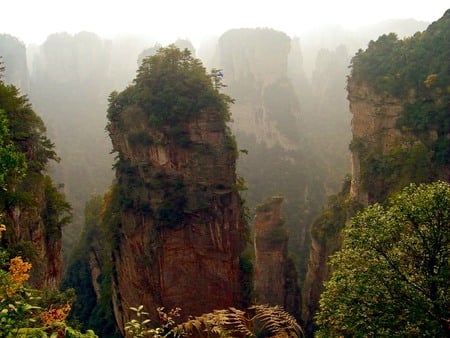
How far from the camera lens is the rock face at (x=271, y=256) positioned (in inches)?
1549

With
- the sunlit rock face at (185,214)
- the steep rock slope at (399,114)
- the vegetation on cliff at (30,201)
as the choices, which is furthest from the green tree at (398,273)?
the steep rock slope at (399,114)

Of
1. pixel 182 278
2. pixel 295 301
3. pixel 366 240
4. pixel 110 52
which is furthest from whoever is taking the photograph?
pixel 110 52

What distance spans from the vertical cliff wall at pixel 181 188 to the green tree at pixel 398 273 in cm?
1081

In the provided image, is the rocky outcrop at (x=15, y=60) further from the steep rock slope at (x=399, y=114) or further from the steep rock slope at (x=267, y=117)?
the steep rock slope at (x=399, y=114)

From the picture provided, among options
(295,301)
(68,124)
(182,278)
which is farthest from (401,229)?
(68,124)

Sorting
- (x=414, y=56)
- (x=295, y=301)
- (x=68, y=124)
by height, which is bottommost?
(x=295, y=301)

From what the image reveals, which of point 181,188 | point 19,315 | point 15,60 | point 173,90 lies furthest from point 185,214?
point 15,60

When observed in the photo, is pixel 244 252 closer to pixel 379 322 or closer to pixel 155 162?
pixel 155 162

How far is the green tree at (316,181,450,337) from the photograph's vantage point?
11.1 metres

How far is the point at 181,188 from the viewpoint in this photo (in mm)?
22625

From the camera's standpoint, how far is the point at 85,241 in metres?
43.3

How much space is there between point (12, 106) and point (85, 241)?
2877 centimetres

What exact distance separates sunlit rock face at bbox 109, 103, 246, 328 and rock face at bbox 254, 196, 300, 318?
53.0ft

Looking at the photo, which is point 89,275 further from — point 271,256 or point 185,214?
point 185,214
